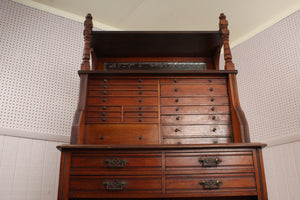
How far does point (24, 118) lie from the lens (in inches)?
124

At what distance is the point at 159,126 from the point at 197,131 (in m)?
0.36

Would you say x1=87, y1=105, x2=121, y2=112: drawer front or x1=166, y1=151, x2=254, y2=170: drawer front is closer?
x1=166, y1=151, x2=254, y2=170: drawer front

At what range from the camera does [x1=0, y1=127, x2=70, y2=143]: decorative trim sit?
296 centimetres

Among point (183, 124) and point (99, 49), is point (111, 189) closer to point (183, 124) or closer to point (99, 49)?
point (183, 124)

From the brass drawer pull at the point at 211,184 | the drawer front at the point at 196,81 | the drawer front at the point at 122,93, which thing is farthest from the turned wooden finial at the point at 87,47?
the brass drawer pull at the point at 211,184

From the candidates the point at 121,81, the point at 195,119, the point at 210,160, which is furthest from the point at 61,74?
the point at 210,160

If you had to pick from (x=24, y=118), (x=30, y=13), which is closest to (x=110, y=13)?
(x=30, y=13)

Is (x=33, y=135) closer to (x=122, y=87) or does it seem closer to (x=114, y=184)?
(x=122, y=87)

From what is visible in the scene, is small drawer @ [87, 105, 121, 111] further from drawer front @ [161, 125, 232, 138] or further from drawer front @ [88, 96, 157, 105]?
drawer front @ [161, 125, 232, 138]

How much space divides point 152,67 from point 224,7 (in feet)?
4.63

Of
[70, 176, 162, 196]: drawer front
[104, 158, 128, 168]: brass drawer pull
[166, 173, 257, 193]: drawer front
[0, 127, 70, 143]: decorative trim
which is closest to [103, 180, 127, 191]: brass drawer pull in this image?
[70, 176, 162, 196]: drawer front

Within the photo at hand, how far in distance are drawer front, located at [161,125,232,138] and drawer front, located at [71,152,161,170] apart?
18.9 inches

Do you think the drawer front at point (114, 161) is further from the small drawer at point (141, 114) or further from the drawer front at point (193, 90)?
the drawer front at point (193, 90)

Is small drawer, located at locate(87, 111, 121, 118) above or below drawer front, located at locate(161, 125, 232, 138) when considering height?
above
